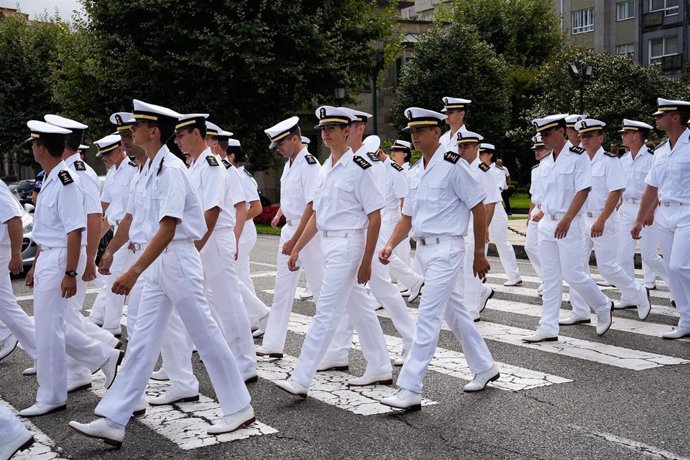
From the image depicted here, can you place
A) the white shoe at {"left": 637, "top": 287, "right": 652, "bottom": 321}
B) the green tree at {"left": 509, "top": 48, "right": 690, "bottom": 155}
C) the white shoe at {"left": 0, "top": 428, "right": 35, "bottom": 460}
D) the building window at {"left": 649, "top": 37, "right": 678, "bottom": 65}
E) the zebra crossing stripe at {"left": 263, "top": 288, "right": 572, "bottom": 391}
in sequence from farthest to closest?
the building window at {"left": 649, "top": 37, "right": 678, "bottom": 65} < the green tree at {"left": 509, "top": 48, "right": 690, "bottom": 155} < the white shoe at {"left": 637, "top": 287, "right": 652, "bottom": 321} < the zebra crossing stripe at {"left": 263, "top": 288, "right": 572, "bottom": 391} < the white shoe at {"left": 0, "top": 428, "right": 35, "bottom": 460}

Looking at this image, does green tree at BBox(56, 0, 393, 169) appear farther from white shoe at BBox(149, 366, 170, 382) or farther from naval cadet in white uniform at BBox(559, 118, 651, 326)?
white shoe at BBox(149, 366, 170, 382)

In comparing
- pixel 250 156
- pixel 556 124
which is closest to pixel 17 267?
pixel 556 124

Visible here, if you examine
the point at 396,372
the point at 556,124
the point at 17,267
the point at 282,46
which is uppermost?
the point at 282,46

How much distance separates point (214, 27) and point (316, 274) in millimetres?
22190

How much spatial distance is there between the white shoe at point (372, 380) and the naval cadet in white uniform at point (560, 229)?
204 cm

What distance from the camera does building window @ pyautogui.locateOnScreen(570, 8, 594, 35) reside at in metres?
61.8

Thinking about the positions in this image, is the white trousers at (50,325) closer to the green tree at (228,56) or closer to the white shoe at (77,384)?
the white shoe at (77,384)

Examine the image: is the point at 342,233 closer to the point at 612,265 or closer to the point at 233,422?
the point at 233,422

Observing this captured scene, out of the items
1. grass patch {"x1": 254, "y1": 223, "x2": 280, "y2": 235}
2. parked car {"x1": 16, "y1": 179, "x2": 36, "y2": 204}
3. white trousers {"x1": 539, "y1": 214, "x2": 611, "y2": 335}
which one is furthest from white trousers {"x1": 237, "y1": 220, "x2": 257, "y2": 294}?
parked car {"x1": 16, "y1": 179, "x2": 36, "y2": 204}

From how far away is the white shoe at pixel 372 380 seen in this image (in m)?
6.80

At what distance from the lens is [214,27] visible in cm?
2850

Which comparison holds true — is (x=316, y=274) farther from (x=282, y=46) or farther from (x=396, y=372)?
(x=282, y=46)

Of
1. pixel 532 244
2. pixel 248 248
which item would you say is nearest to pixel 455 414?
pixel 248 248

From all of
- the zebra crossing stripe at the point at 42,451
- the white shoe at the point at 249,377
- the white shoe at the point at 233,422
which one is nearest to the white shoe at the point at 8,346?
the white shoe at the point at 249,377
